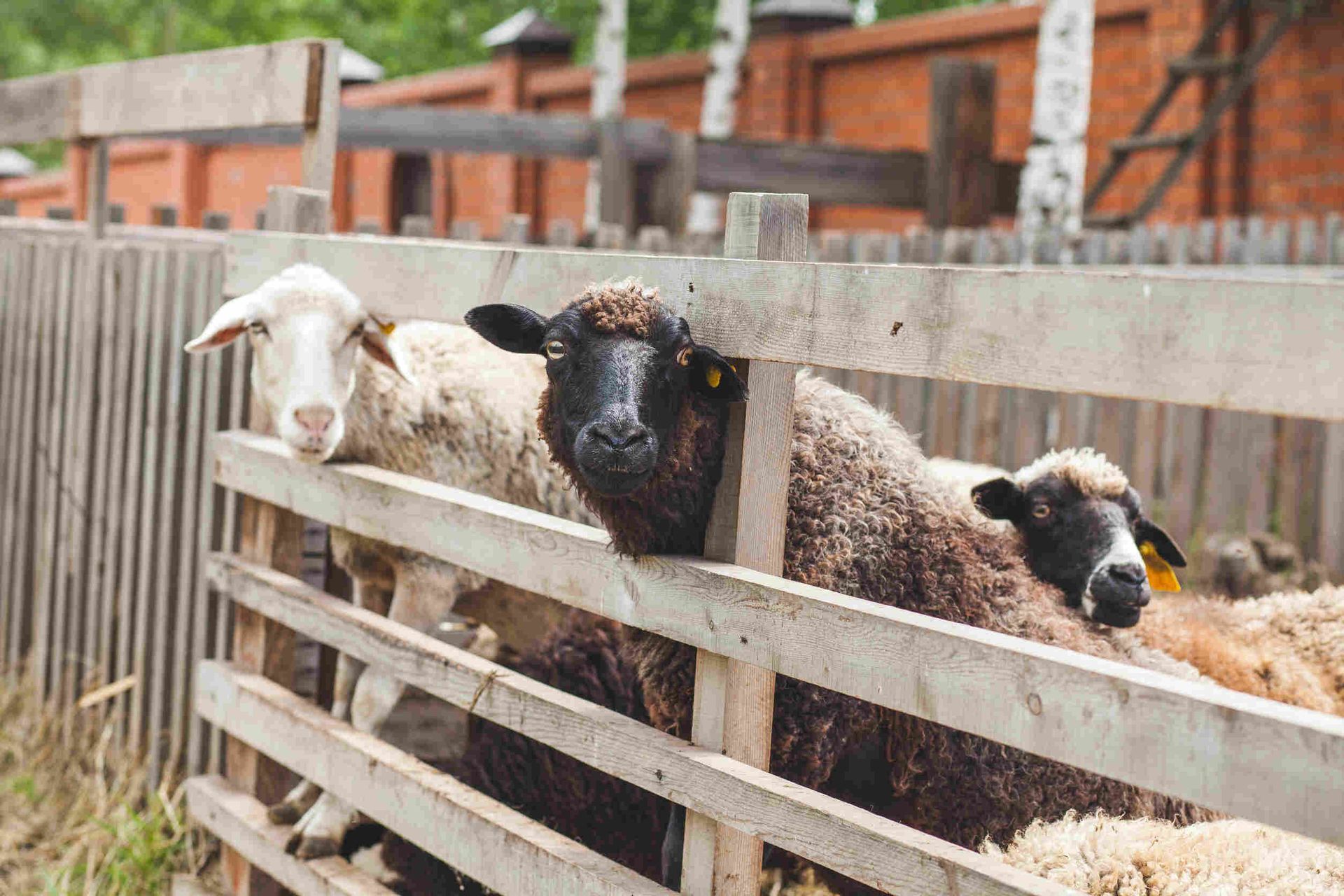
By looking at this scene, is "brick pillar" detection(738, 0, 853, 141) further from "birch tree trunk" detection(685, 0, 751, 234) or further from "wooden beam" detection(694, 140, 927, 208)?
"wooden beam" detection(694, 140, 927, 208)

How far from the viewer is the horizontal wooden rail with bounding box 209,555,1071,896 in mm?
2465

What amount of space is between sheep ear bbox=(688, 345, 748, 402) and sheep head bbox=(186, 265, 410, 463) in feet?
A: 5.05

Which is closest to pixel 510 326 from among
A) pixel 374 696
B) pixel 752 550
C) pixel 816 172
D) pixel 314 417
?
pixel 752 550

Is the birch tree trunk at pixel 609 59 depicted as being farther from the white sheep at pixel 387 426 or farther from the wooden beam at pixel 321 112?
the white sheep at pixel 387 426

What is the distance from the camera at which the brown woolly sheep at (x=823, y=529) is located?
296cm

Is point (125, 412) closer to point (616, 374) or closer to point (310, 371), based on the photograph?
point (310, 371)

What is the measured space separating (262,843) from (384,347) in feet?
5.00

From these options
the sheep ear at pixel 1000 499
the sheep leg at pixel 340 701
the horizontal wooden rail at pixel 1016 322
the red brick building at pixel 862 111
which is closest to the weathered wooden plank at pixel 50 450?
the sheep leg at pixel 340 701

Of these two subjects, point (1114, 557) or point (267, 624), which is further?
point (267, 624)

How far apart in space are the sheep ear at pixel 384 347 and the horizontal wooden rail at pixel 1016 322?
89 cm

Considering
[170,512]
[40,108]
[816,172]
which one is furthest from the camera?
[816,172]

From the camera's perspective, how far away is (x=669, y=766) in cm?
296

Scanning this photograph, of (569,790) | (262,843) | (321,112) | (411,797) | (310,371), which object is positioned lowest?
(262,843)

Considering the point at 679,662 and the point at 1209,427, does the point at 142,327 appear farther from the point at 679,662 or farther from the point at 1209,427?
the point at 1209,427
